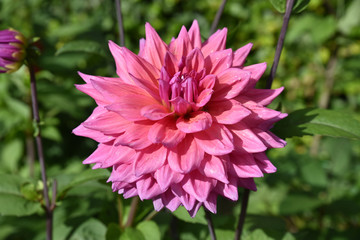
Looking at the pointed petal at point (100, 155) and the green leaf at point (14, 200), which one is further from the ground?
the pointed petal at point (100, 155)

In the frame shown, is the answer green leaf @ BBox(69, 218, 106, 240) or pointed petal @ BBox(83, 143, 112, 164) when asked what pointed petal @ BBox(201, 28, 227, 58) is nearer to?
pointed petal @ BBox(83, 143, 112, 164)

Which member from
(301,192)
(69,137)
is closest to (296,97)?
(301,192)

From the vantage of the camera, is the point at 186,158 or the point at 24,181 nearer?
the point at 186,158

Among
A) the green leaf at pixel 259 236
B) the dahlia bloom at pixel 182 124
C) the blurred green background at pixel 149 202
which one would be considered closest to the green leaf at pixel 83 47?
the blurred green background at pixel 149 202

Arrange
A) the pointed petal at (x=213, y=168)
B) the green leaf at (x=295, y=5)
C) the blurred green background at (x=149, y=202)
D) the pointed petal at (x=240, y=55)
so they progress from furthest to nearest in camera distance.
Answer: the blurred green background at (x=149, y=202), the green leaf at (x=295, y=5), the pointed petal at (x=240, y=55), the pointed petal at (x=213, y=168)

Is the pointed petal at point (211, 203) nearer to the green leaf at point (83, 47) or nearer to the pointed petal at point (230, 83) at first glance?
the pointed petal at point (230, 83)

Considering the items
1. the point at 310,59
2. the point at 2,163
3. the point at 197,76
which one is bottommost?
the point at 2,163

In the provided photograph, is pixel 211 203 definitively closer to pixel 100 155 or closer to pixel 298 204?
pixel 100 155

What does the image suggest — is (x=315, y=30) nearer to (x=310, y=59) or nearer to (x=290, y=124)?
(x=310, y=59)
